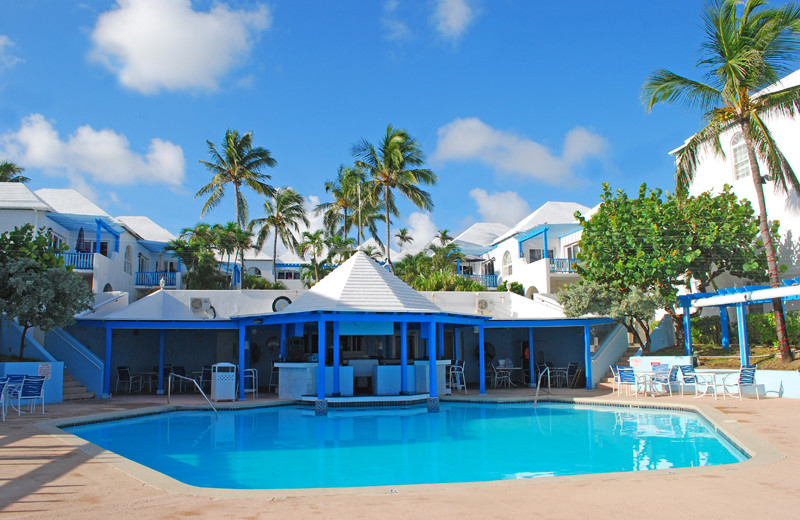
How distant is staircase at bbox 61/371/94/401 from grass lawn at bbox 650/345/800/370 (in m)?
17.3

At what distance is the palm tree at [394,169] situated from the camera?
2952 centimetres

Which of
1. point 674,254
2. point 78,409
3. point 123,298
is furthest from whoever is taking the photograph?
point 123,298

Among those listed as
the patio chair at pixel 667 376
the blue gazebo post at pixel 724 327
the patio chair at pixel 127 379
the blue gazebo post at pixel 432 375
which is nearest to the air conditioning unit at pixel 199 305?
the patio chair at pixel 127 379

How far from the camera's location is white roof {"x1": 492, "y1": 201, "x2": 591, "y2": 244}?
108ft

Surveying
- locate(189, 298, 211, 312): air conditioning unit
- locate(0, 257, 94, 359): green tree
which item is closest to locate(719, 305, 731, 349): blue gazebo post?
locate(189, 298, 211, 312): air conditioning unit

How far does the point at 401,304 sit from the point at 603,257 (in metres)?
7.24

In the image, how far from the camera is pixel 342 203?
34.4 meters

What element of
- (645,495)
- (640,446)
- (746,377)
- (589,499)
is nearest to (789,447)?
(640,446)

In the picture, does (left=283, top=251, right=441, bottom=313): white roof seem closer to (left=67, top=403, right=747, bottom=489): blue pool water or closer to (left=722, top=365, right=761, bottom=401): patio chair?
(left=67, top=403, right=747, bottom=489): blue pool water

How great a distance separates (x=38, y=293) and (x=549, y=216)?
26.4 m

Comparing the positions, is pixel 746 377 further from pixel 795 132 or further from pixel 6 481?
pixel 6 481

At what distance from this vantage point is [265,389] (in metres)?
20.4

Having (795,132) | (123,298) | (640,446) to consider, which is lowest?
(640,446)

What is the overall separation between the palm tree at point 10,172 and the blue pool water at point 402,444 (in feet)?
81.3
